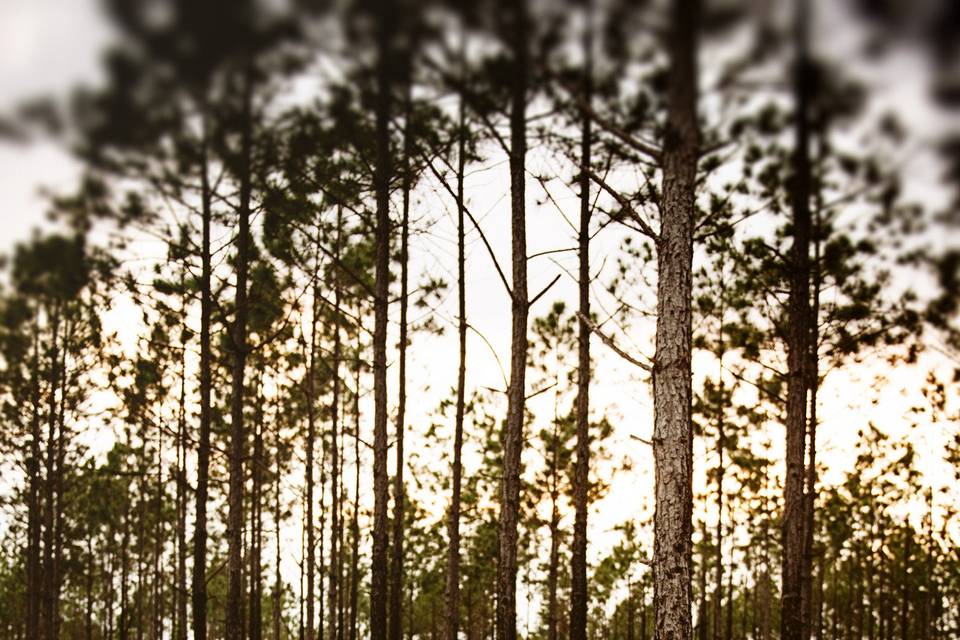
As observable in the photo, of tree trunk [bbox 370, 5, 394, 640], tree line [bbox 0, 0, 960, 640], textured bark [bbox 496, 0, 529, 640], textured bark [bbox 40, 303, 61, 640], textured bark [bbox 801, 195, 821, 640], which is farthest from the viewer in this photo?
textured bark [bbox 40, 303, 61, 640]

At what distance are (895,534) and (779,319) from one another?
59.6ft

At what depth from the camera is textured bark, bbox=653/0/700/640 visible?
183 inches

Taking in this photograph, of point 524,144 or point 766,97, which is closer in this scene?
point 766,97

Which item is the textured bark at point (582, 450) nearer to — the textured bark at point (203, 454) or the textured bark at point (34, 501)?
the textured bark at point (203, 454)

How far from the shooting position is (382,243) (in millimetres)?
9336

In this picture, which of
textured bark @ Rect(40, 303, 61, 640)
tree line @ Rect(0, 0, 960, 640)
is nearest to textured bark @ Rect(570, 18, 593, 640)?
tree line @ Rect(0, 0, 960, 640)

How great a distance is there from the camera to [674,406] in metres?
4.67

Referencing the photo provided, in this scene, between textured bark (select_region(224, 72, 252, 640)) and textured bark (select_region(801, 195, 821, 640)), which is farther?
textured bark (select_region(801, 195, 821, 640))

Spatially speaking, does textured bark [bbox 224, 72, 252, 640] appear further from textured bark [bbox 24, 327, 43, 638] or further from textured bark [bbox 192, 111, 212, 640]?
textured bark [bbox 24, 327, 43, 638]

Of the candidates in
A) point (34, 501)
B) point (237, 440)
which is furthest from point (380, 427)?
point (34, 501)

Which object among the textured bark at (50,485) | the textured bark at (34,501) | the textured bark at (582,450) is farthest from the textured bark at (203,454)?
the textured bark at (50,485)

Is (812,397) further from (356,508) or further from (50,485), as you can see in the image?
(50,485)

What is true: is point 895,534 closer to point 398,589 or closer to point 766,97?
point 398,589

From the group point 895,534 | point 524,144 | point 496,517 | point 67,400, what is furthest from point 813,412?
point 895,534
